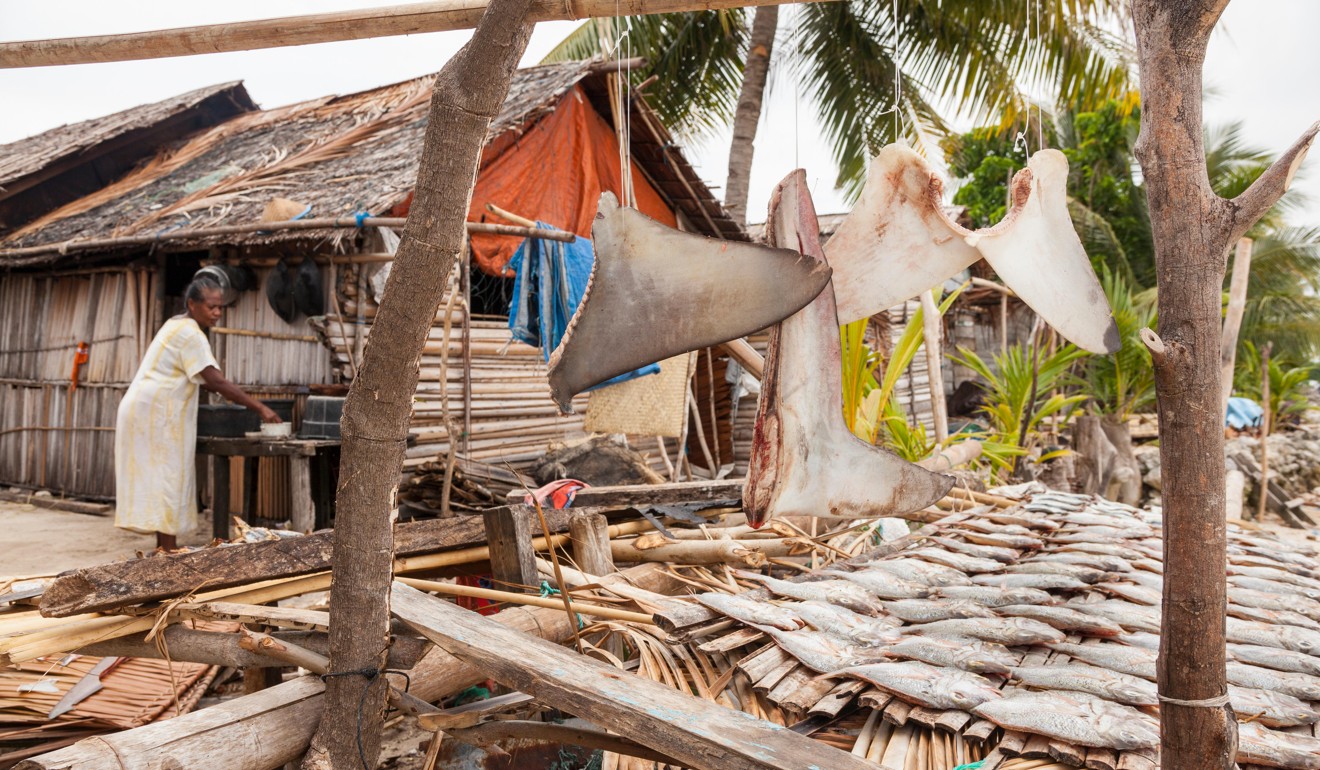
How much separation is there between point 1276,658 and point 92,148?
41.9 ft

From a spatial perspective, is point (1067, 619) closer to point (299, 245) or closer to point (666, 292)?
point (666, 292)

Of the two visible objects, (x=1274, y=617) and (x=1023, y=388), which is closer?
(x=1274, y=617)

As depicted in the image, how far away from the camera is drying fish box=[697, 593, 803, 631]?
2.37m

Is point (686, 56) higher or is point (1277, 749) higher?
point (686, 56)

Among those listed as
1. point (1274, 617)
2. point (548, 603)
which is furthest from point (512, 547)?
point (1274, 617)

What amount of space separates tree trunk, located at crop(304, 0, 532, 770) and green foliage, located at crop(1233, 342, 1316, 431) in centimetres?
1749

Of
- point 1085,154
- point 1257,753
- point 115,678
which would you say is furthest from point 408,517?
point 1085,154

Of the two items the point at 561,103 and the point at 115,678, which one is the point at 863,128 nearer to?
the point at 561,103

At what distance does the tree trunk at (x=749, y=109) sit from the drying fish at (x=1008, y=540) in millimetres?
8276

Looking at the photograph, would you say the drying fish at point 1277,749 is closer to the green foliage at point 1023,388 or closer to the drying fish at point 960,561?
the drying fish at point 960,561

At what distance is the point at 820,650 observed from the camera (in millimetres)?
2219

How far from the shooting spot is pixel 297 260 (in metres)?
7.09

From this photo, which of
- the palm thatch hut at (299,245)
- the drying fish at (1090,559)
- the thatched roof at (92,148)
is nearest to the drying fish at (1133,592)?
the drying fish at (1090,559)

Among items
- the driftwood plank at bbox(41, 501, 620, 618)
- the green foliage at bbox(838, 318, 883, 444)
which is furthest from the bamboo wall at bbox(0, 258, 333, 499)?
the driftwood plank at bbox(41, 501, 620, 618)
